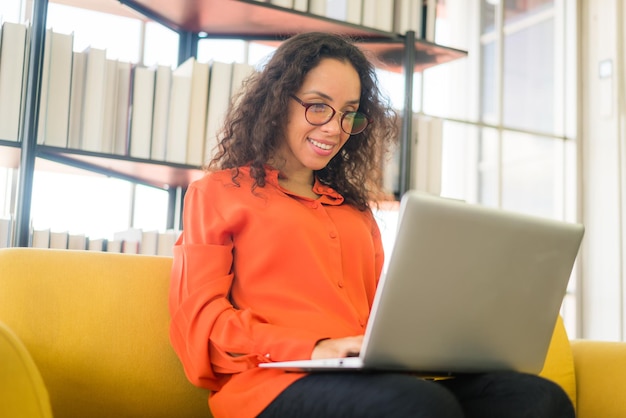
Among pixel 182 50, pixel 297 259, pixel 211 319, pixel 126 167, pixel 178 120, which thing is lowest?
pixel 211 319

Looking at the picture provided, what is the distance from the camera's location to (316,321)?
1.38 meters

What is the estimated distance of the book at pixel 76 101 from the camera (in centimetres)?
207

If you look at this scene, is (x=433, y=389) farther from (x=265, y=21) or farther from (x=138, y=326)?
(x=265, y=21)

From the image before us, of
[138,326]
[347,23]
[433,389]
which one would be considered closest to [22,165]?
[138,326]

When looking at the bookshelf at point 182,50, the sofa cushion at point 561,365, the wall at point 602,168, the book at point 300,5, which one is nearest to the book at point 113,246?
the bookshelf at point 182,50

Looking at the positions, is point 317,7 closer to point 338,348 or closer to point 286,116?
point 286,116

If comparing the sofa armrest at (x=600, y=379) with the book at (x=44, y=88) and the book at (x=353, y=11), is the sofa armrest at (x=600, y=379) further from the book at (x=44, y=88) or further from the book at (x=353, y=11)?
the book at (x=44, y=88)

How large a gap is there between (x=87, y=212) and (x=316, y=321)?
128cm

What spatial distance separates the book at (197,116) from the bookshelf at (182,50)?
5cm

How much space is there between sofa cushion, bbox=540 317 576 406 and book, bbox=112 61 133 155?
1223 millimetres

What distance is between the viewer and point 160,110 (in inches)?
86.7

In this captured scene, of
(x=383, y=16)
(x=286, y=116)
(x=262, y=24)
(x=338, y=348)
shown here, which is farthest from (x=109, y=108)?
(x=338, y=348)

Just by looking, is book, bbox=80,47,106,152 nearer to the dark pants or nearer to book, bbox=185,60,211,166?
book, bbox=185,60,211,166

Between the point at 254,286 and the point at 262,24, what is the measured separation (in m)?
1.32
